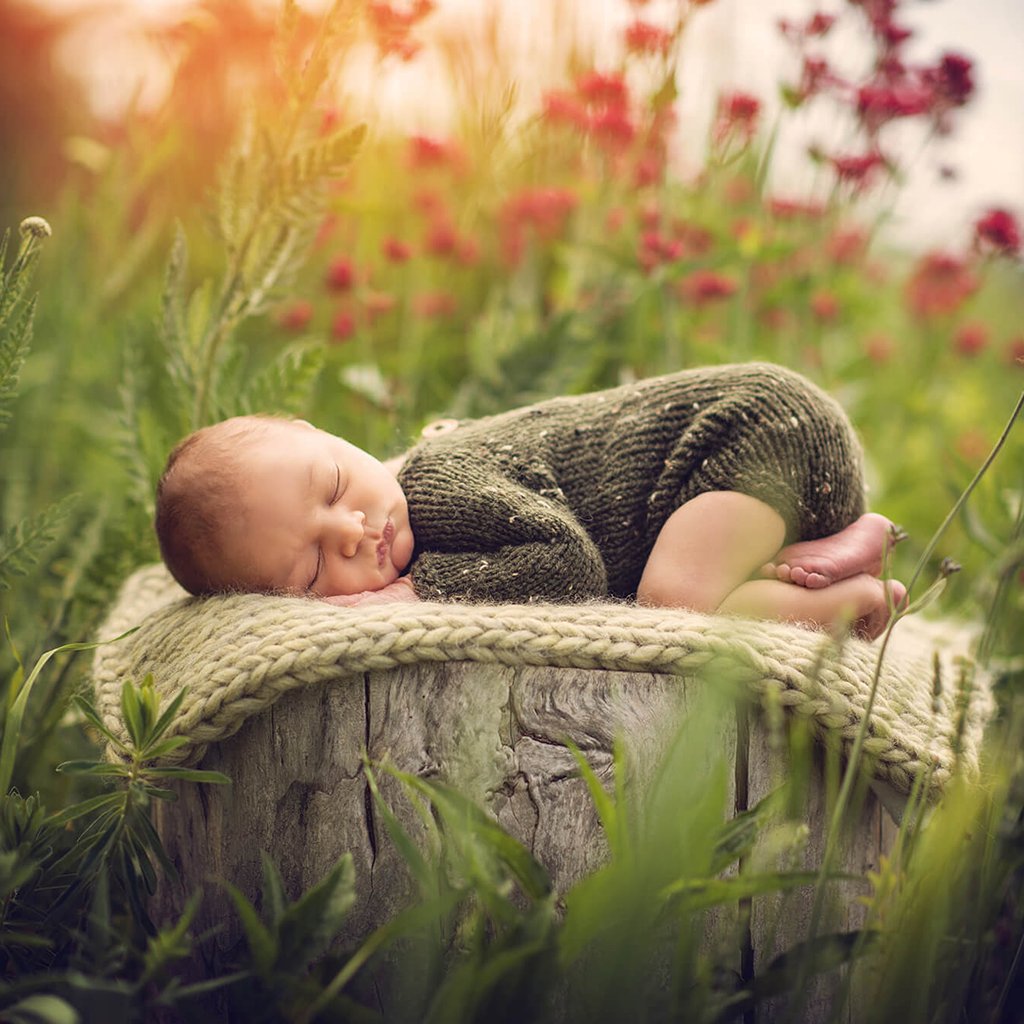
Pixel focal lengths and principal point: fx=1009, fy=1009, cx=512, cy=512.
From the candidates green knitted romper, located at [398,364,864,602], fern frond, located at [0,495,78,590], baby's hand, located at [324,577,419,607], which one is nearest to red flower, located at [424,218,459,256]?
green knitted romper, located at [398,364,864,602]

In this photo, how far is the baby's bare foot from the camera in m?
1.68

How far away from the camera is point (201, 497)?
1602 millimetres

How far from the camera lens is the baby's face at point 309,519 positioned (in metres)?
1.61

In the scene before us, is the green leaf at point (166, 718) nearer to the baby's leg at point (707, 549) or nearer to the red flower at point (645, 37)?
the baby's leg at point (707, 549)

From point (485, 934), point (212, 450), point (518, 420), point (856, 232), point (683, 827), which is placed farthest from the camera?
point (856, 232)

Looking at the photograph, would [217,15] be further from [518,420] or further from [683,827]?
[683,827]

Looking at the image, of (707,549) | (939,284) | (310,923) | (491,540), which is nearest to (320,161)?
(491,540)

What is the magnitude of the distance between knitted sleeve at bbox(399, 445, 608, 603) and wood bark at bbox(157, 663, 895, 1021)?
0.85 ft

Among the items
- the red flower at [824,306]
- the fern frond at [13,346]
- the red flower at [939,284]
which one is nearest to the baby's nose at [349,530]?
the fern frond at [13,346]

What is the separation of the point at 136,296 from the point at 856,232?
2.59 m

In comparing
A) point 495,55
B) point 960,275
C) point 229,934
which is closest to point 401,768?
point 229,934

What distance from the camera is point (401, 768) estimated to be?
54.4 inches

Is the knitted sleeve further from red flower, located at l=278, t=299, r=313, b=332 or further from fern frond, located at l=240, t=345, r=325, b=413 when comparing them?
red flower, located at l=278, t=299, r=313, b=332

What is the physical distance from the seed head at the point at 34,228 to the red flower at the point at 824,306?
99.3 inches
